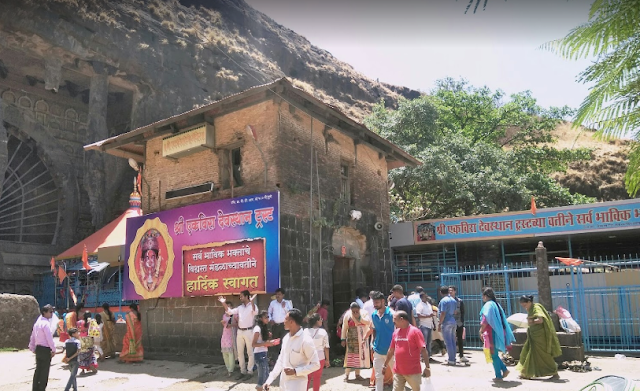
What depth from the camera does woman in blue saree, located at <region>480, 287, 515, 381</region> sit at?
28.1 feet

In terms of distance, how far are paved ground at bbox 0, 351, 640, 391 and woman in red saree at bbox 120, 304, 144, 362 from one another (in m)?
0.23

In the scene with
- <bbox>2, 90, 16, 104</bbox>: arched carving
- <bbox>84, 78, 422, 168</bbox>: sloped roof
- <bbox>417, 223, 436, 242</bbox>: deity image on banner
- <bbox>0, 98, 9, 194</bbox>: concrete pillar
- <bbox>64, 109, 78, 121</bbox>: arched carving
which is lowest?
<bbox>417, 223, 436, 242</bbox>: deity image on banner

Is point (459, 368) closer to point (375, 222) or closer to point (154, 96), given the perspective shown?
point (375, 222)

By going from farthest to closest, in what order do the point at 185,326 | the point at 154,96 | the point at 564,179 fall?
the point at 564,179
the point at 154,96
the point at 185,326

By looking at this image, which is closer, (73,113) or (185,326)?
(185,326)

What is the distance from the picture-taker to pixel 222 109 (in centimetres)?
1290

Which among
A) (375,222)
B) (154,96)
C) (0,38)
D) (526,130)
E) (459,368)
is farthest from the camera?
(526,130)

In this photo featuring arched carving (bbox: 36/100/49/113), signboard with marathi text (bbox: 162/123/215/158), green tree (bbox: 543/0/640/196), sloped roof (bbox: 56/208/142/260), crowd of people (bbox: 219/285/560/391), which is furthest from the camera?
arched carving (bbox: 36/100/49/113)

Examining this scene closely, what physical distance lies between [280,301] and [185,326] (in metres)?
3.47

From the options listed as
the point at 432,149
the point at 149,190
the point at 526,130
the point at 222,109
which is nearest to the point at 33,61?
the point at 149,190

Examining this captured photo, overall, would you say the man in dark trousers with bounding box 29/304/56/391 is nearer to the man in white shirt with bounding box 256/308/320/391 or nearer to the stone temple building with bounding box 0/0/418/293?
the man in white shirt with bounding box 256/308/320/391

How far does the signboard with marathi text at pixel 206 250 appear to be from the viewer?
11422 mm

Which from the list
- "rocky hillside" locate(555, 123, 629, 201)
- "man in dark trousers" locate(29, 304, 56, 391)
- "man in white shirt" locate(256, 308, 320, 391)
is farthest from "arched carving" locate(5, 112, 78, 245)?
"rocky hillside" locate(555, 123, 629, 201)

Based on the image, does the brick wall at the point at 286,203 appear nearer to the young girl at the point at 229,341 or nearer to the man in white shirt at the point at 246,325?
the young girl at the point at 229,341
